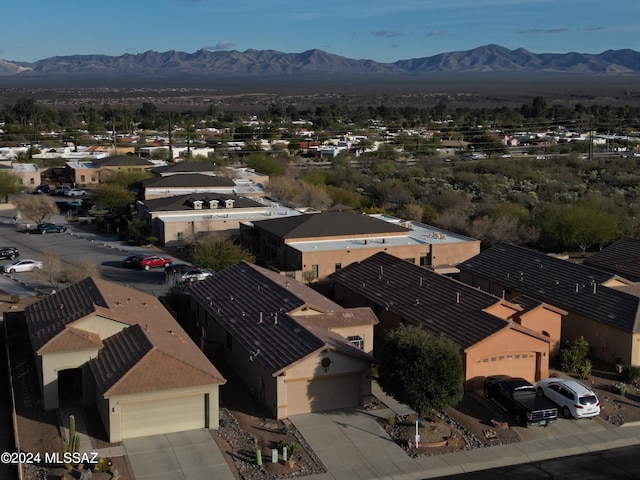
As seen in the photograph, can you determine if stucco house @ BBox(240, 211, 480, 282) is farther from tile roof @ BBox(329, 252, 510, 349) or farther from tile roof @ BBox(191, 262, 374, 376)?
tile roof @ BBox(191, 262, 374, 376)

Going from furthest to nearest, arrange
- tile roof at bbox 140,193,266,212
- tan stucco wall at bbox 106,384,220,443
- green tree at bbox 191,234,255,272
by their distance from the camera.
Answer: tile roof at bbox 140,193,266,212 → green tree at bbox 191,234,255,272 → tan stucco wall at bbox 106,384,220,443

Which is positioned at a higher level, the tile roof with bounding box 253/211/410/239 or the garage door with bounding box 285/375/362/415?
the tile roof with bounding box 253/211/410/239

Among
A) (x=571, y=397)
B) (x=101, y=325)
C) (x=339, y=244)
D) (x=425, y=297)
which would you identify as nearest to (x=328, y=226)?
(x=339, y=244)

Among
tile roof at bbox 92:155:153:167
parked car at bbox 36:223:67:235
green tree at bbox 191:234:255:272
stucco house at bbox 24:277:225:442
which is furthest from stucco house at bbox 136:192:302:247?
stucco house at bbox 24:277:225:442

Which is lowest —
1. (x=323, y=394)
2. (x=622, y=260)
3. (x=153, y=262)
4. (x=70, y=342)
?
(x=153, y=262)

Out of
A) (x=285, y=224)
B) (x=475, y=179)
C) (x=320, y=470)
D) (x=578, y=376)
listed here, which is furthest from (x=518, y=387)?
(x=475, y=179)

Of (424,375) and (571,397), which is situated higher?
(424,375)

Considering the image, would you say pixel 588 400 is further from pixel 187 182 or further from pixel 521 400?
pixel 187 182
